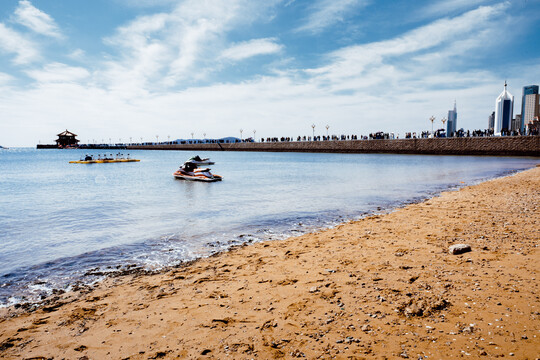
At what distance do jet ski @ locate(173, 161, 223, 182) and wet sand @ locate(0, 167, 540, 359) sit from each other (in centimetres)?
1977

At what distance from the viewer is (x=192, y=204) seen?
51.7 feet

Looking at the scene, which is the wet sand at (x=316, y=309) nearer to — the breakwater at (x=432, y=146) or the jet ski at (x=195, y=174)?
the jet ski at (x=195, y=174)

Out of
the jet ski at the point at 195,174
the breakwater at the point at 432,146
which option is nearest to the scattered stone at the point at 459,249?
the jet ski at the point at 195,174

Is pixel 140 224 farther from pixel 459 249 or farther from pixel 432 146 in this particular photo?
pixel 432 146

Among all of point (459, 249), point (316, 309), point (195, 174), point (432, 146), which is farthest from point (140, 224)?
point (432, 146)

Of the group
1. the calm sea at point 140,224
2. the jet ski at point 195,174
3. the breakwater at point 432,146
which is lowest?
the calm sea at point 140,224

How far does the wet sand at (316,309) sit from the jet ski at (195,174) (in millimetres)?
19767

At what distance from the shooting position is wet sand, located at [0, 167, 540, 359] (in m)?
3.43

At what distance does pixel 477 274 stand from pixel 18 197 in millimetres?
24510

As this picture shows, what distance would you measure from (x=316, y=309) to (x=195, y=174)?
24.3m

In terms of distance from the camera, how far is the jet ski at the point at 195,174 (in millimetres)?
26391

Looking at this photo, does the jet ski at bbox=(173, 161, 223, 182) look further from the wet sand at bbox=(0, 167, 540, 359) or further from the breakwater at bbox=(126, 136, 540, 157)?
the breakwater at bbox=(126, 136, 540, 157)

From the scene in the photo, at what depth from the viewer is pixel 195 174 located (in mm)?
27266

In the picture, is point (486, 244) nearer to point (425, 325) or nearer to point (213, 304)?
point (425, 325)
